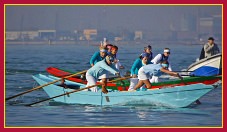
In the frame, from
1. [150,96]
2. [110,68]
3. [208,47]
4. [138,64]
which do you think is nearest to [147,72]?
[150,96]

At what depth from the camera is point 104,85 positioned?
81.4ft

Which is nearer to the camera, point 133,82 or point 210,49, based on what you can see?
point 133,82

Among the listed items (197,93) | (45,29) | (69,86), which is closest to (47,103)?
(69,86)

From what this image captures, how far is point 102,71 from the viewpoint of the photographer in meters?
24.9

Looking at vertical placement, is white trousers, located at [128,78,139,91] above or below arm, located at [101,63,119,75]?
below

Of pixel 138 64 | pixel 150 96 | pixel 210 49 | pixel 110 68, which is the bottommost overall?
pixel 150 96

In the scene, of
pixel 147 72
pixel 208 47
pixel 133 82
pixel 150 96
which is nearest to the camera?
pixel 147 72

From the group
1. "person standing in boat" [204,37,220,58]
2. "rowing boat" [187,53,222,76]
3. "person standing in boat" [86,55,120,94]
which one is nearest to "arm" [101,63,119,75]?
"person standing in boat" [86,55,120,94]

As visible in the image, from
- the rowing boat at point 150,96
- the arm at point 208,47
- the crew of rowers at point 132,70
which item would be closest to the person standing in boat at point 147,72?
the crew of rowers at point 132,70

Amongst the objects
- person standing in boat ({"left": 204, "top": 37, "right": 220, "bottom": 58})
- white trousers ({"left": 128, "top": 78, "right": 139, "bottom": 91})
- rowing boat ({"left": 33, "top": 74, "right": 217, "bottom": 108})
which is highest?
person standing in boat ({"left": 204, "top": 37, "right": 220, "bottom": 58})

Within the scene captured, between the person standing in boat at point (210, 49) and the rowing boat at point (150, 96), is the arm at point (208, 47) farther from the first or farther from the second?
the rowing boat at point (150, 96)

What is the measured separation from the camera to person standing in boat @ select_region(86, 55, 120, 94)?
24.3m

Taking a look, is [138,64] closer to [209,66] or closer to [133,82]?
[133,82]

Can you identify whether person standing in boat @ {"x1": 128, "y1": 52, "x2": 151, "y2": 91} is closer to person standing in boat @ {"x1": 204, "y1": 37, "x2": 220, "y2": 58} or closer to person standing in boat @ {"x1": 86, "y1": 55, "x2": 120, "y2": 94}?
person standing in boat @ {"x1": 86, "y1": 55, "x2": 120, "y2": 94}
